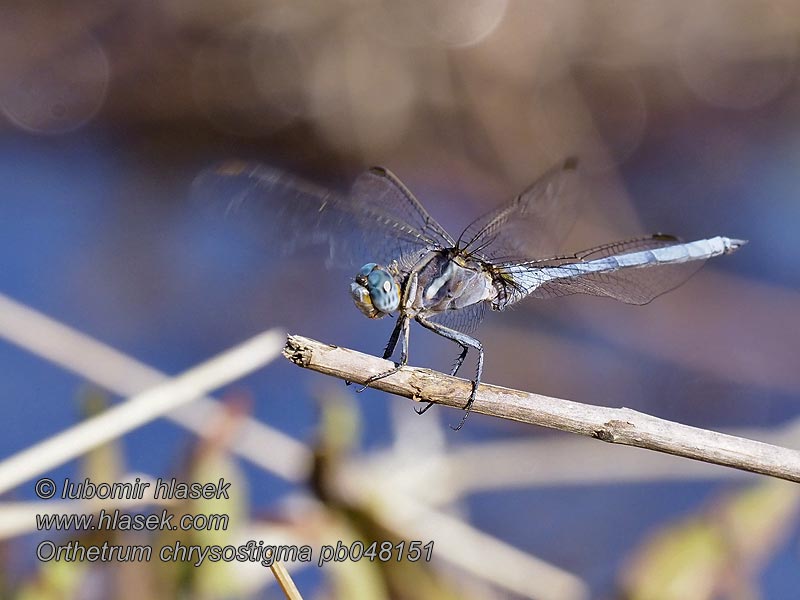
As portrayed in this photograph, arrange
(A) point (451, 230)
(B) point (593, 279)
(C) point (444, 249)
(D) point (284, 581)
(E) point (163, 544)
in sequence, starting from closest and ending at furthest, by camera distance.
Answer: (D) point (284, 581), (E) point (163, 544), (C) point (444, 249), (B) point (593, 279), (A) point (451, 230)

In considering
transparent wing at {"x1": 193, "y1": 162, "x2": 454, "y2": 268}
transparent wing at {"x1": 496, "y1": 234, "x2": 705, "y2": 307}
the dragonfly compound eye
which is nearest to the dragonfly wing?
transparent wing at {"x1": 496, "y1": 234, "x2": 705, "y2": 307}

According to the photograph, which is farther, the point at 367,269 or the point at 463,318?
the point at 463,318

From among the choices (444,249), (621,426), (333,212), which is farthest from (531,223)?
(621,426)

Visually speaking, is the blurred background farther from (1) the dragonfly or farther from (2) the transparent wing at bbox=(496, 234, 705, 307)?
(2) the transparent wing at bbox=(496, 234, 705, 307)

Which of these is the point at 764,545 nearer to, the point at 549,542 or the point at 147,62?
the point at 549,542

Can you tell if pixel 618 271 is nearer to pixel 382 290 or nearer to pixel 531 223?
pixel 531 223

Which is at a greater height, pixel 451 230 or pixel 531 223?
pixel 451 230

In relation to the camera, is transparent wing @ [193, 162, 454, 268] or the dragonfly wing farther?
the dragonfly wing
